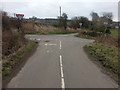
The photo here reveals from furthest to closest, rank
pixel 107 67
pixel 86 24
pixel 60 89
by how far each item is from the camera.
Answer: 1. pixel 86 24
2. pixel 107 67
3. pixel 60 89

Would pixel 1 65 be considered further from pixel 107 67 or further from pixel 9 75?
pixel 107 67

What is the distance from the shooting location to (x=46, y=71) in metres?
11.7

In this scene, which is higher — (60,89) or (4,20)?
(4,20)

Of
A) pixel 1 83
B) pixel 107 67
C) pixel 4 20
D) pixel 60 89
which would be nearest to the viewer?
pixel 60 89

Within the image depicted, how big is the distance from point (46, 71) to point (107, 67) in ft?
13.7

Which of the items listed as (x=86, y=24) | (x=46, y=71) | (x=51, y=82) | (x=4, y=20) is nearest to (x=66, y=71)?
(x=46, y=71)

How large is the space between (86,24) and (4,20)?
55686 mm

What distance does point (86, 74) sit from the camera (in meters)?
11.2

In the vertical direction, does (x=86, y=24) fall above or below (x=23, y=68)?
above

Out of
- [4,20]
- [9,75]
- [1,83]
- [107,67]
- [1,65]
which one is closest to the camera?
[1,83]

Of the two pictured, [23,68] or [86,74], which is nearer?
[86,74]

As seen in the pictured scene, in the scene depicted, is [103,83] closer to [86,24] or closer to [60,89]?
[60,89]

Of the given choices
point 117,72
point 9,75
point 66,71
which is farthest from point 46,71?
point 117,72

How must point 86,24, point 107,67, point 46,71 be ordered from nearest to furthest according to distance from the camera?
point 46,71
point 107,67
point 86,24
